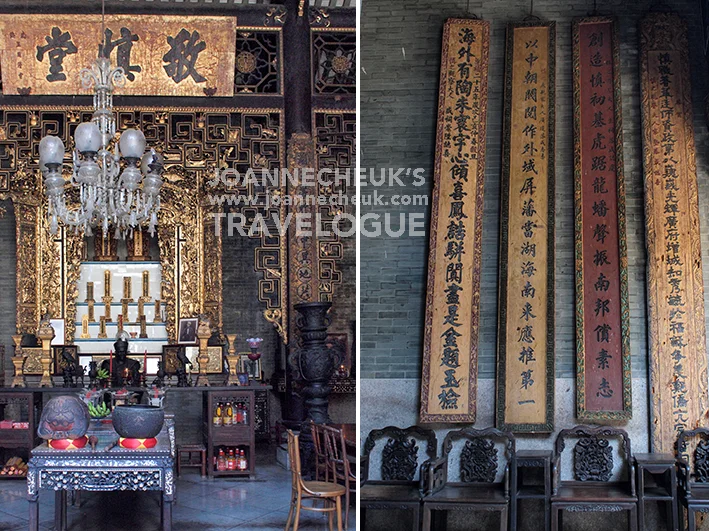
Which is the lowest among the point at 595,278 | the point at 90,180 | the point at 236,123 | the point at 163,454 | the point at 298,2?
the point at 163,454

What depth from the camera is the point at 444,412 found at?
539 cm

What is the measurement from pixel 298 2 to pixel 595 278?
10.9 feet

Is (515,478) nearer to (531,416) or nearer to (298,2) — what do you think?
(531,416)

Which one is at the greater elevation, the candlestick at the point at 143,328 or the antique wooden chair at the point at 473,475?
the candlestick at the point at 143,328

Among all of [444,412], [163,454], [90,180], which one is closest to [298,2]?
[90,180]

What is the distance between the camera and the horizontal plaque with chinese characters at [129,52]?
22.4 ft

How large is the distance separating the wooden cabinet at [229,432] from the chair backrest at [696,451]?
310 cm

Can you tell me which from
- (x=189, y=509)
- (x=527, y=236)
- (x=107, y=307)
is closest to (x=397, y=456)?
(x=189, y=509)

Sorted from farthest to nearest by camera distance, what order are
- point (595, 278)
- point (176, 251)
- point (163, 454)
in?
point (176, 251) < point (595, 278) < point (163, 454)

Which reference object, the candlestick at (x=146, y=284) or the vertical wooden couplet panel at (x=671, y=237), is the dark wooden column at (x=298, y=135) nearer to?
the vertical wooden couplet panel at (x=671, y=237)

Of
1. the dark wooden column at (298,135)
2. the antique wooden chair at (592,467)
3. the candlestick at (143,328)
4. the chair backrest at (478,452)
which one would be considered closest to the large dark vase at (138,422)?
the chair backrest at (478,452)

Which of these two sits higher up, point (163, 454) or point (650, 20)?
point (650, 20)

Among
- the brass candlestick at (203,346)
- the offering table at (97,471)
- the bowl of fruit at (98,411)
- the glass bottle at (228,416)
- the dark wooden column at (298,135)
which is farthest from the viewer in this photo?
the brass candlestick at (203,346)

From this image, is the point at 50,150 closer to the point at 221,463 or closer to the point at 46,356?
the point at 46,356
